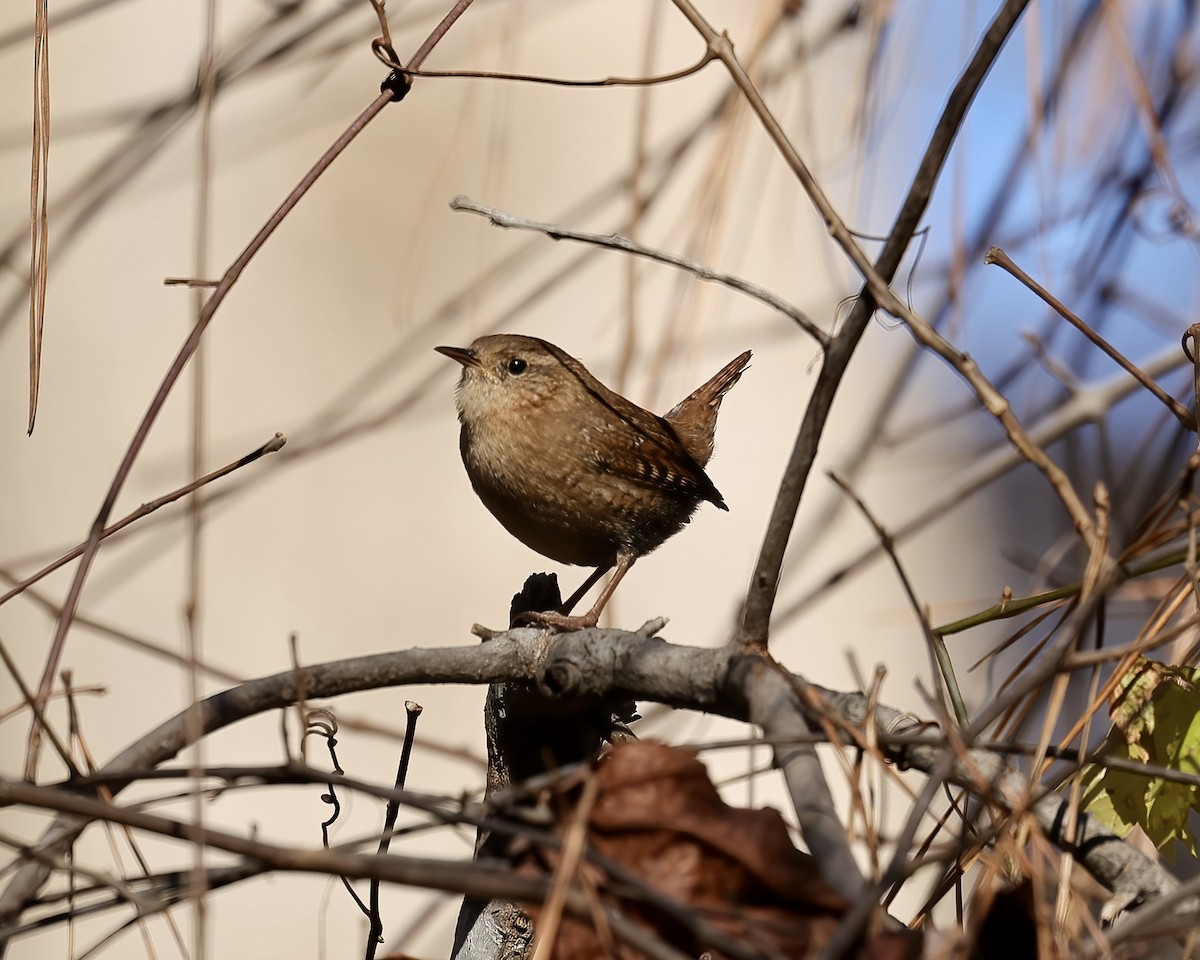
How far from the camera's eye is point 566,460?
7.98ft

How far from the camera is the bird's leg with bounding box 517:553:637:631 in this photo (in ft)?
5.84

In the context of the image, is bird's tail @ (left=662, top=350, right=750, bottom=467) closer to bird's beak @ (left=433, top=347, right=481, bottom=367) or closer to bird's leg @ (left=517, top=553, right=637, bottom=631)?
bird's leg @ (left=517, top=553, right=637, bottom=631)

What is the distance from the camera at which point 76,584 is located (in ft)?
2.93

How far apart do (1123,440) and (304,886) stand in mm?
2348

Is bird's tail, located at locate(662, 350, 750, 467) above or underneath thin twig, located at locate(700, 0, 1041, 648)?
above

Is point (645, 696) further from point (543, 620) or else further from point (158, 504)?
point (543, 620)

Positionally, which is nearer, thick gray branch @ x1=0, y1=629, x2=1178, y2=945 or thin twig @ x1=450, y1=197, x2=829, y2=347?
thick gray branch @ x1=0, y1=629, x2=1178, y2=945

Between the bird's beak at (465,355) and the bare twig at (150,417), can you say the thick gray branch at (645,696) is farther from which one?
the bird's beak at (465,355)

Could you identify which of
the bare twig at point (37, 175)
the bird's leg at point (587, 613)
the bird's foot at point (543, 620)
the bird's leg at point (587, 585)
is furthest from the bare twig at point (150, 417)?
the bird's leg at point (587, 585)

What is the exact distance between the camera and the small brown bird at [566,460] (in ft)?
7.88

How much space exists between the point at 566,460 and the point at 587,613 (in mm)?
313

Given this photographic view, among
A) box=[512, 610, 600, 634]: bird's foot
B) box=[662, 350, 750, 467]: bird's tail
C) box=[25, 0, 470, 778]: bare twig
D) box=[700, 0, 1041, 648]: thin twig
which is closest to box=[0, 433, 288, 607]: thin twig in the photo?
box=[25, 0, 470, 778]: bare twig

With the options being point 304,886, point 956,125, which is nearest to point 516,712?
point 956,125

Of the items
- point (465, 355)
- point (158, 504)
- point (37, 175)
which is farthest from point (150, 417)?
point (465, 355)
